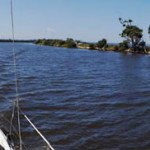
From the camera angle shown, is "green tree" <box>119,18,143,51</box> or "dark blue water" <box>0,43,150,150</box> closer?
"dark blue water" <box>0,43,150,150</box>

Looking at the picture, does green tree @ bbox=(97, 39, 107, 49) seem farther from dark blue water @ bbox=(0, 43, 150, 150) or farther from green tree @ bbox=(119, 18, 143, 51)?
dark blue water @ bbox=(0, 43, 150, 150)

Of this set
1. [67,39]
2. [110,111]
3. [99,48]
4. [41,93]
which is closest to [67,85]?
[41,93]

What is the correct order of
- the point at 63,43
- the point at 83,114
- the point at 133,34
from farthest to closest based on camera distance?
the point at 63,43 → the point at 133,34 → the point at 83,114

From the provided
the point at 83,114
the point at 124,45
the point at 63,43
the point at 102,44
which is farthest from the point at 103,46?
the point at 83,114

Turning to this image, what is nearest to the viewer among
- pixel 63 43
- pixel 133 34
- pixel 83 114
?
pixel 83 114

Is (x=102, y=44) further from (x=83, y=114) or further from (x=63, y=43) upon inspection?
(x=83, y=114)

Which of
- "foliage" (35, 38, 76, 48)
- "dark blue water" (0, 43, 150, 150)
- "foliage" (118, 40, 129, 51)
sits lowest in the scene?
"dark blue water" (0, 43, 150, 150)

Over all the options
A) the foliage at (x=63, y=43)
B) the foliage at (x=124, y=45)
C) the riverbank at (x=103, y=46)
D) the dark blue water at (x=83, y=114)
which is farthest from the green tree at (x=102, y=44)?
the dark blue water at (x=83, y=114)

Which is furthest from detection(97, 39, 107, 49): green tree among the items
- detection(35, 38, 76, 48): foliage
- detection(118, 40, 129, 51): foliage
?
detection(35, 38, 76, 48): foliage

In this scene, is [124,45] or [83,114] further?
[124,45]

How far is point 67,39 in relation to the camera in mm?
93750

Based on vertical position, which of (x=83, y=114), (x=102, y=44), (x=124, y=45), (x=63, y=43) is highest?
(x=63, y=43)

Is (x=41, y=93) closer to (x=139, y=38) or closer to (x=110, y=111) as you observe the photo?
(x=110, y=111)

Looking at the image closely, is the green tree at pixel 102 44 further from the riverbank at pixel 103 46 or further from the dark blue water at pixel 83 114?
the dark blue water at pixel 83 114
